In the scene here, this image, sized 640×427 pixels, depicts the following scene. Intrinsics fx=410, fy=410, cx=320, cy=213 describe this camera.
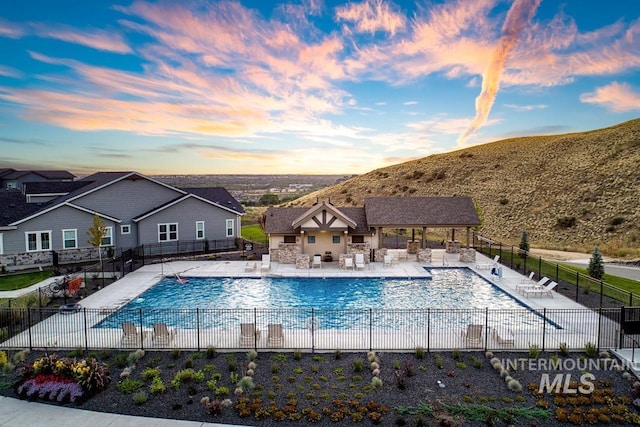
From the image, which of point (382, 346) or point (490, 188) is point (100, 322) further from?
point (490, 188)

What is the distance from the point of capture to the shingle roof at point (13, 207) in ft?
88.1

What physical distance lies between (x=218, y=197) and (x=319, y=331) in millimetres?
24015

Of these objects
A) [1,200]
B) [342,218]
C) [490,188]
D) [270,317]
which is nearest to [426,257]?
[342,218]

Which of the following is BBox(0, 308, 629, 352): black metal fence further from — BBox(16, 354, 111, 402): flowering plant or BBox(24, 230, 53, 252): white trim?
BBox(24, 230, 53, 252): white trim

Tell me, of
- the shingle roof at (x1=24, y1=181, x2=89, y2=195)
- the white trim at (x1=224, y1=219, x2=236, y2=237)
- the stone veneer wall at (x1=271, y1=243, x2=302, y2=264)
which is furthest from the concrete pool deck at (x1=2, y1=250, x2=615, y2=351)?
the shingle roof at (x1=24, y1=181, x2=89, y2=195)

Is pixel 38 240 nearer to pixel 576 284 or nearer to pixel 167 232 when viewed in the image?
pixel 167 232

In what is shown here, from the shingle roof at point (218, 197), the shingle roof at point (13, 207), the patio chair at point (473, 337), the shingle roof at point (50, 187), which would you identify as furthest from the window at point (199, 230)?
the patio chair at point (473, 337)

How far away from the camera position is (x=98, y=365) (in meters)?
12.0

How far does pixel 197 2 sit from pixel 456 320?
2657 cm

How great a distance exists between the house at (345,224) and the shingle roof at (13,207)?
1645 cm

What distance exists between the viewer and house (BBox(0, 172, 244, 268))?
27.1m

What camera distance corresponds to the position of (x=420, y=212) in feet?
101

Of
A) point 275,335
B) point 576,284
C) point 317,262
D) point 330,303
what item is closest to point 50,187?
point 317,262

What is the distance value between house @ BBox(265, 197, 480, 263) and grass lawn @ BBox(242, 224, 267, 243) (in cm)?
896
